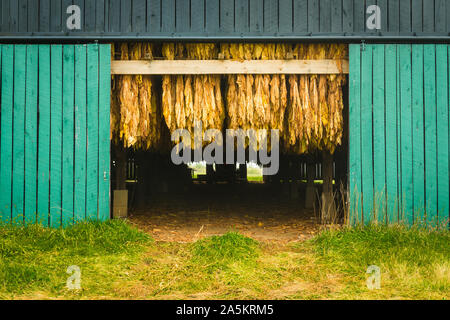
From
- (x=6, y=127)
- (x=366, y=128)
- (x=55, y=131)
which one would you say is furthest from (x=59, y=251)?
(x=366, y=128)

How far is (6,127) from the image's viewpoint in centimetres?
598

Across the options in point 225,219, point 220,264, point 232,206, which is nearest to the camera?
point 220,264

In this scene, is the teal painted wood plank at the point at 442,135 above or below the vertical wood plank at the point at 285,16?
below

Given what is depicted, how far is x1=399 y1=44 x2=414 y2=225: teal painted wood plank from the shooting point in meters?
6.04

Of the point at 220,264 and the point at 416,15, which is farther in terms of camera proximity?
the point at 416,15

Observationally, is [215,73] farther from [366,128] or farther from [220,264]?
[220,264]

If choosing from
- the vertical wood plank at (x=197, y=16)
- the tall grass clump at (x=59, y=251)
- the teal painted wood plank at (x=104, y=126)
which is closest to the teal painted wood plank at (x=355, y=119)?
the vertical wood plank at (x=197, y=16)

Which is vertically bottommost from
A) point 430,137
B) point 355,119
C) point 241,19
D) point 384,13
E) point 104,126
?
point 430,137

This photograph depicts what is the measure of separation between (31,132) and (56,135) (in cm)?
44

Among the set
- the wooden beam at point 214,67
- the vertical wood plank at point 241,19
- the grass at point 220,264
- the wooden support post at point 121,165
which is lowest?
the grass at point 220,264

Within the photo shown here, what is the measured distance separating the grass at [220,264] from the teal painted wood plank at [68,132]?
0.61m

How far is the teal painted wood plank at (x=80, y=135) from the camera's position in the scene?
598cm

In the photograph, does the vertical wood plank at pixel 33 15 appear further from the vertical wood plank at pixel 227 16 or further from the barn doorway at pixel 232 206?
the vertical wood plank at pixel 227 16

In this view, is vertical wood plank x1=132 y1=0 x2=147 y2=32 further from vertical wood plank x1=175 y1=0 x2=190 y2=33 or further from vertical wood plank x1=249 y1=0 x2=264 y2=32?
vertical wood plank x1=249 y1=0 x2=264 y2=32
